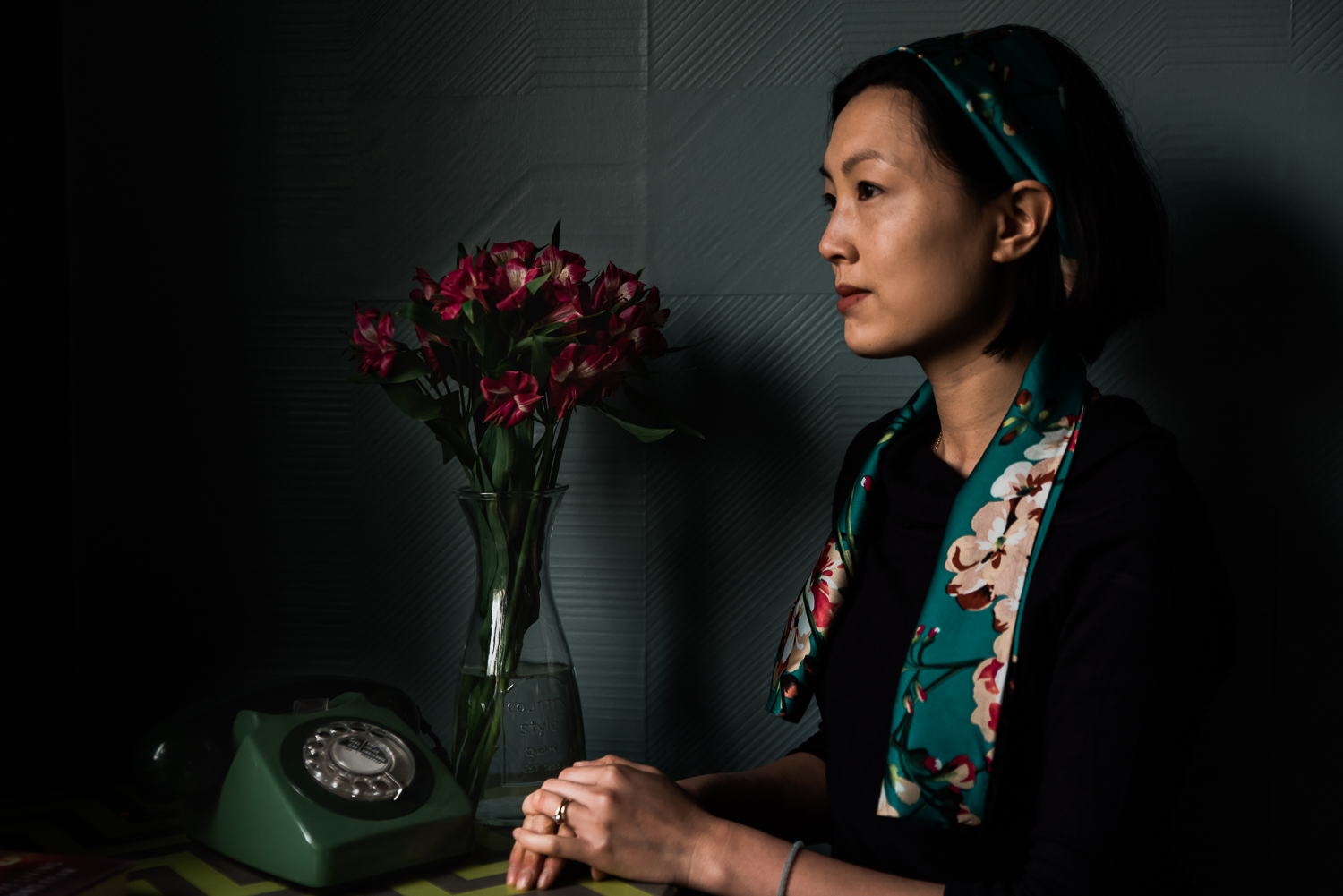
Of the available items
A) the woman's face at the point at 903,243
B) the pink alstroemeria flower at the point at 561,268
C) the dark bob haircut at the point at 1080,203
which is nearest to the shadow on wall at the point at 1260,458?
the dark bob haircut at the point at 1080,203

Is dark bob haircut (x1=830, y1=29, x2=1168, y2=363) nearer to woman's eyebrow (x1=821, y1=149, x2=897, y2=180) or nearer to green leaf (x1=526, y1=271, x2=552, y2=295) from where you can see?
woman's eyebrow (x1=821, y1=149, x2=897, y2=180)

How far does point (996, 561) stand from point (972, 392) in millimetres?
185

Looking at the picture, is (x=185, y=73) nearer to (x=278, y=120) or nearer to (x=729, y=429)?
(x=278, y=120)

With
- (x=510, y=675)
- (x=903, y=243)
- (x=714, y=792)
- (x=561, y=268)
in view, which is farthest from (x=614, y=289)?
(x=714, y=792)

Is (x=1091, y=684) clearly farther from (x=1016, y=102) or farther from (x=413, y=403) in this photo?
(x=413, y=403)

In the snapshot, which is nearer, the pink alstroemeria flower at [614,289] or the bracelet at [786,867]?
the bracelet at [786,867]

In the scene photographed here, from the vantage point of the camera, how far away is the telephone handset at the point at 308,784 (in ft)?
2.79

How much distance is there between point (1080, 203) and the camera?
2.79 feet

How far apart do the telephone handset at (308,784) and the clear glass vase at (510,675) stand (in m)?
0.07

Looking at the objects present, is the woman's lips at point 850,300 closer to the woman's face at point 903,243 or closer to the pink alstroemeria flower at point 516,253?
the woman's face at point 903,243

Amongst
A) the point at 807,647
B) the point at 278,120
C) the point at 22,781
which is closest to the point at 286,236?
the point at 278,120

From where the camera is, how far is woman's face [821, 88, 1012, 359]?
2.83 feet

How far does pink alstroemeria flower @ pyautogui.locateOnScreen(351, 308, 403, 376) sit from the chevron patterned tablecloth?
1.61 feet

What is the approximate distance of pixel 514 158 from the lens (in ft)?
4.15
